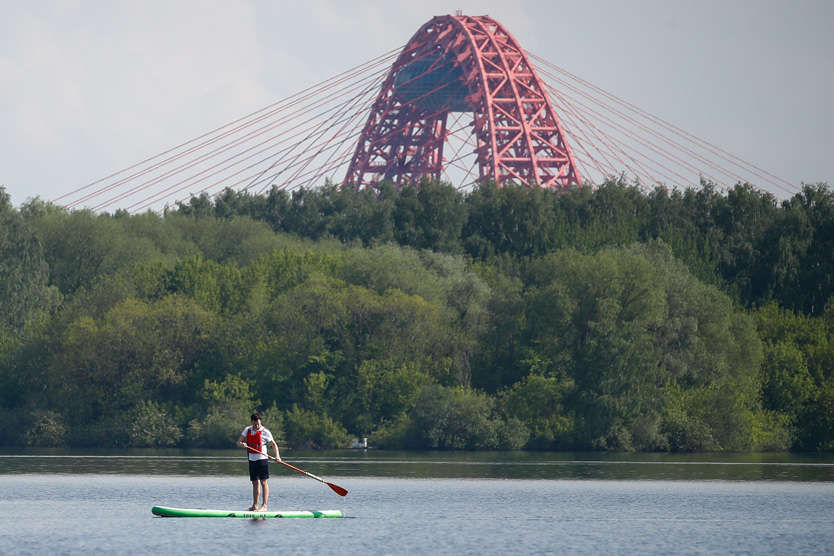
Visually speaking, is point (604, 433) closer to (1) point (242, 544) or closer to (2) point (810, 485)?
(2) point (810, 485)

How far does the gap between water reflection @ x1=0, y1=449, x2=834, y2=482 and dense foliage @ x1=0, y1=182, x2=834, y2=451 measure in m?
3.16

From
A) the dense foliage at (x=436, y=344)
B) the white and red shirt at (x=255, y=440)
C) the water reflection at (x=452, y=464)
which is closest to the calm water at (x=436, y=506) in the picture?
the water reflection at (x=452, y=464)

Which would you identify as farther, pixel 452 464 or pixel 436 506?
pixel 452 464

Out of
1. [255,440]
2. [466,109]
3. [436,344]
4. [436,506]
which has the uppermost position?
[466,109]

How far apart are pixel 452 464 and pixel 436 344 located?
700 inches

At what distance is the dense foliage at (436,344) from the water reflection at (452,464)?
124 inches

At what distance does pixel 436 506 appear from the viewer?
121 ft

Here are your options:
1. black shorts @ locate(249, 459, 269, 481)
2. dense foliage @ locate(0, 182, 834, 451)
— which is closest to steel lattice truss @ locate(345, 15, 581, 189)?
dense foliage @ locate(0, 182, 834, 451)

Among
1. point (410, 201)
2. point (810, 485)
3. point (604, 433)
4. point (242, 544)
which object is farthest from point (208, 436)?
point (242, 544)

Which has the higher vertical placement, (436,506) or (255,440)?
(255,440)

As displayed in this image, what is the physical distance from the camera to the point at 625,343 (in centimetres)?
6556

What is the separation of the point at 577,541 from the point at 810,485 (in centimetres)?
1776

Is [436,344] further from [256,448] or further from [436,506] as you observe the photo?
[256,448]

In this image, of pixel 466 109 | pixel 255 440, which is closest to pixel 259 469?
pixel 255 440
